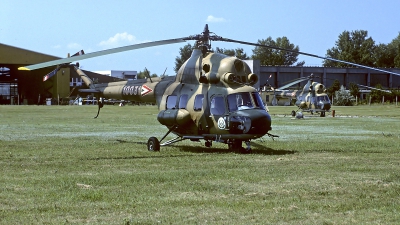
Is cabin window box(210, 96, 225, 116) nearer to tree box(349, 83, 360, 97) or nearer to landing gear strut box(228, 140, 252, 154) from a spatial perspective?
landing gear strut box(228, 140, 252, 154)

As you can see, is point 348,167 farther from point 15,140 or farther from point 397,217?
point 15,140

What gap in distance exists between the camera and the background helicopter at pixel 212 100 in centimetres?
1766

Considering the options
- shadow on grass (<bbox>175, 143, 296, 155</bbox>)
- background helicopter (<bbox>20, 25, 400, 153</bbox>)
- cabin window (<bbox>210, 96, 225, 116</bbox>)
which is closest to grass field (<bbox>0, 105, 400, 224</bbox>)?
shadow on grass (<bbox>175, 143, 296, 155</bbox>)

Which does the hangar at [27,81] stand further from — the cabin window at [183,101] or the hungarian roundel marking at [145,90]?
the cabin window at [183,101]

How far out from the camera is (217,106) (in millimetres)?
18391

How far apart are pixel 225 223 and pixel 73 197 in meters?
3.14

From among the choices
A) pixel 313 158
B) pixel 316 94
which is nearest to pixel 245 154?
pixel 313 158

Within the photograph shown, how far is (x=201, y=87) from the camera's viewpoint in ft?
62.2

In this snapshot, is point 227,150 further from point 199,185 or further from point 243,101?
point 199,185

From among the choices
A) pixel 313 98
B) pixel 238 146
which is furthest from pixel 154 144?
pixel 313 98

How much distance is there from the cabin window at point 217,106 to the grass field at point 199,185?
1.21 m

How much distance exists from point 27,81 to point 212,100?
9117 centimetres

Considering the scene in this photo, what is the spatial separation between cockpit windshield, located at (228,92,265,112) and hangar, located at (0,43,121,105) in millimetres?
66459

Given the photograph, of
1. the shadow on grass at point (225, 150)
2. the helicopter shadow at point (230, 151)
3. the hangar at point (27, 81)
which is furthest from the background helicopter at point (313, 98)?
the hangar at point (27, 81)
